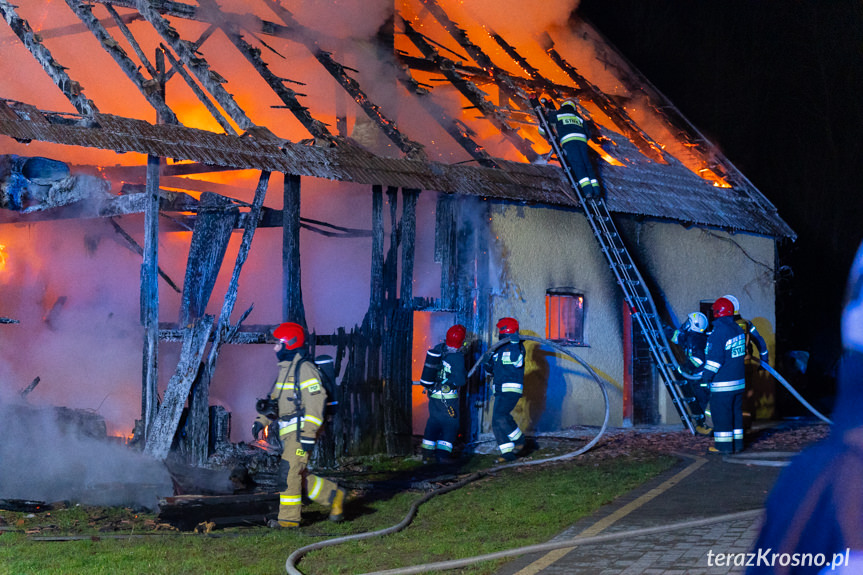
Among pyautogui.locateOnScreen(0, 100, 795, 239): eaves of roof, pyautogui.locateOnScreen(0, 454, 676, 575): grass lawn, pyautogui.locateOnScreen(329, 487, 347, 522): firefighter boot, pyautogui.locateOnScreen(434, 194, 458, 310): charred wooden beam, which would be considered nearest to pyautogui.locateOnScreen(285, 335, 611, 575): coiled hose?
pyautogui.locateOnScreen(0, 454, 676, 575): grass lawn

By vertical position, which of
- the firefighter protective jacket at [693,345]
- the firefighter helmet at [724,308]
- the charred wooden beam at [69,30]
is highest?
the charred wooden beam at [69,30]

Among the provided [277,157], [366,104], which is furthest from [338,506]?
[366,104]

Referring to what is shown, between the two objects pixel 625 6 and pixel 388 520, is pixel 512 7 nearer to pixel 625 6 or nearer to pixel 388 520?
pixel 625 6

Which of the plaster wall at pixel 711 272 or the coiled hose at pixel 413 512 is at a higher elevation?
the plaster wall at pixel 711 272

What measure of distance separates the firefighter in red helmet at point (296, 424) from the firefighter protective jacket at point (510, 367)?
12.9 ft

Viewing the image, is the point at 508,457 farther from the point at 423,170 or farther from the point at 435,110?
the point at 435,110

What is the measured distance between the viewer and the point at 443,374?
10703 millimetres

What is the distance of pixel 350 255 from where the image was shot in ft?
45.4

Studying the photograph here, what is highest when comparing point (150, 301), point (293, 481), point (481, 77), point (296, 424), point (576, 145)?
point (481, 77)

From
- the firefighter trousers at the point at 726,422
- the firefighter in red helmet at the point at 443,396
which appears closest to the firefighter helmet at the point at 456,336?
the firefighter in red helmet at the point at 443,396

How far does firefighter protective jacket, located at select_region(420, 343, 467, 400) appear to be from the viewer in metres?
10.7

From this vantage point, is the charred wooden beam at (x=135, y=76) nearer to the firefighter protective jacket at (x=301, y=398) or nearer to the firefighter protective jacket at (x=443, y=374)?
the firefighter protective jacket at (x=301, y=398)

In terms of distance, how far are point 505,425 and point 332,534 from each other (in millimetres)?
4242

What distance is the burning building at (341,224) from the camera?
1032cm
